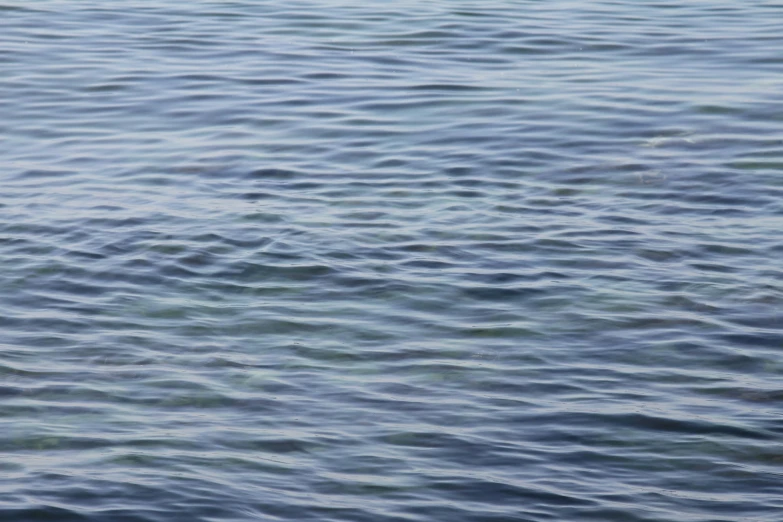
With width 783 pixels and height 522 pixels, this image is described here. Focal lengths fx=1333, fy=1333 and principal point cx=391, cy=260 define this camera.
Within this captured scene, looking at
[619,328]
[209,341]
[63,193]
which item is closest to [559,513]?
[619,328]

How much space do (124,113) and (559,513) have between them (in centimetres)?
837

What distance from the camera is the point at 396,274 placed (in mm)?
9594

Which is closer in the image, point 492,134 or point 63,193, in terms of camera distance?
point 63,193

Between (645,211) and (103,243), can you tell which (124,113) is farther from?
(645,211)

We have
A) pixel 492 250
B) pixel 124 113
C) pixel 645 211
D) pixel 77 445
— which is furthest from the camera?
pixel 124 113

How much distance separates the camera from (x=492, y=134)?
12734 mm

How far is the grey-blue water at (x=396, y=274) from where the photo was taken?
22.6 feet

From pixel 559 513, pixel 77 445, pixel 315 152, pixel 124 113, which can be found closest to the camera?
pixel 559 513

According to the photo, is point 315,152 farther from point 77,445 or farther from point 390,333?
point 77,445

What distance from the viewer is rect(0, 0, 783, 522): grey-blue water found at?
6.89 m

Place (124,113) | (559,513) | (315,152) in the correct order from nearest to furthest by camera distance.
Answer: (559,513) < (315,152) < (124,113)

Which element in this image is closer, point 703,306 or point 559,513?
point 559,513

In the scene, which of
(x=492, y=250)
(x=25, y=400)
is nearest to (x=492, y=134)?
(x=492, y=250)

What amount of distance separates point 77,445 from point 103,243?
3297mm
